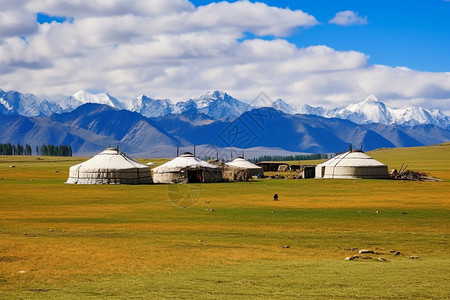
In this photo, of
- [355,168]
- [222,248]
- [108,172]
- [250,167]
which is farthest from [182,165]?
[222,248]

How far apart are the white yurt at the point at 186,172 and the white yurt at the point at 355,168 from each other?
15.0 metres

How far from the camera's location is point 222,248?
20312 millimetres

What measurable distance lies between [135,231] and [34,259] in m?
8.30

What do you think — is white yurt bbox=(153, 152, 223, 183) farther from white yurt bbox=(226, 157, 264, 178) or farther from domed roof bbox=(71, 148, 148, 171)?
white yurt bbox=(226, 157, 264, 178)

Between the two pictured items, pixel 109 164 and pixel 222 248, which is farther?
pixel 109 164

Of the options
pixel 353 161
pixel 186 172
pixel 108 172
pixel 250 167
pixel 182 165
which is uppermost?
pixel 353 161

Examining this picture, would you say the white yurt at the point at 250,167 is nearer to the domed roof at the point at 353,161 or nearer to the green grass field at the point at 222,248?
the domed roof at the point at 353,161

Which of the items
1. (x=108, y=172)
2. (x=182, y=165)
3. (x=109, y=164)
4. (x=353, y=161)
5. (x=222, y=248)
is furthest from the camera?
(x=353, y=161)

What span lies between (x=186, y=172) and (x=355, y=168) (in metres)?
20.6

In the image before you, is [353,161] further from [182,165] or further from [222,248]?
[222,248]

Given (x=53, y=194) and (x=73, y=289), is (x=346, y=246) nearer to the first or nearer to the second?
(x=73, y=289)

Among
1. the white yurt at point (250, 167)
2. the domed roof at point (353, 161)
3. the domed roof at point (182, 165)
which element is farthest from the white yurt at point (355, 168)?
the domed roof at point (182, 165)

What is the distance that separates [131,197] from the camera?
44625mm

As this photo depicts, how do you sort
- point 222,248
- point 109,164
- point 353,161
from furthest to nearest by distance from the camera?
1. point 353,161
2. point 109,164
3. point 222,248
